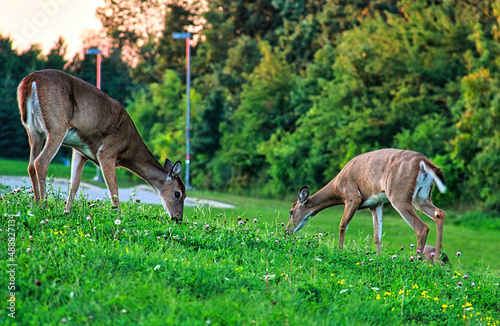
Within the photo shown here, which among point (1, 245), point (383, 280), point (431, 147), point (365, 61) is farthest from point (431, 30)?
point (1, 245)

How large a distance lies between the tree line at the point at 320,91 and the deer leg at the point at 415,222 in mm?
11239

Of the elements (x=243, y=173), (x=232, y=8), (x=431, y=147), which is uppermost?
(x=232, y=8)

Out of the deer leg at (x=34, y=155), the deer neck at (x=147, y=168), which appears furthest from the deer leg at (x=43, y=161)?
the deer neck at (x=147, y=168)

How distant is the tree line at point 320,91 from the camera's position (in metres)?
22.9

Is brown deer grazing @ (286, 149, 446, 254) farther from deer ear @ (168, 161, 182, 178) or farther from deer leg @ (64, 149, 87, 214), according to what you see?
deer leg @ (64, 149, 87, 214)

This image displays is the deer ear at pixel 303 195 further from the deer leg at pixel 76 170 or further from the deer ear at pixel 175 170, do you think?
the deer leg at pixel 76 170

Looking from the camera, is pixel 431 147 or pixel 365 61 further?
pixel 365 61

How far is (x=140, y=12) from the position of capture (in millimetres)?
53438

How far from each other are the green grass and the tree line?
545 inches

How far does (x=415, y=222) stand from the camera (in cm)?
1077

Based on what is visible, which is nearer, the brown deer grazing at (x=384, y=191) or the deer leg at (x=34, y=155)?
the deer leg at (x=34, y=155)

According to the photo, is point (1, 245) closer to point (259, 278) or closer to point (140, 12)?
point (259, 278)

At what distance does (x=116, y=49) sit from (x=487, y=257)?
44.8 meters

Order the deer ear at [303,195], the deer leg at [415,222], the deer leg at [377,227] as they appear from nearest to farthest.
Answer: the deer leg at [415,222] → the deer leg at [377,227] → the deer ear at [303,195]
